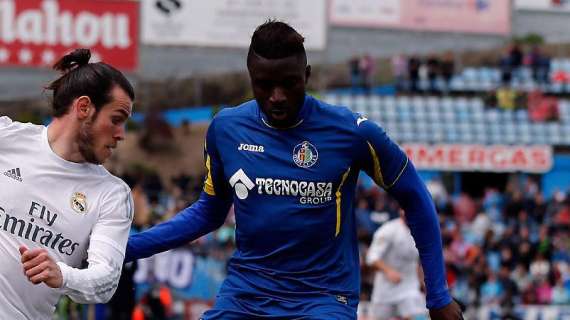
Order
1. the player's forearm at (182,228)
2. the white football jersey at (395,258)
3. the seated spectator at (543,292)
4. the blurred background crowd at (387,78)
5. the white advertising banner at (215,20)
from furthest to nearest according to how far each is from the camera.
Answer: the white advertising banner at (215,20), the blurred background crowd at (387,78), the seated spectator at (543,292), the white football jersey at (395,258), the player's forearm at (182,228)

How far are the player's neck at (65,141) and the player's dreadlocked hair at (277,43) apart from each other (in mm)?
751

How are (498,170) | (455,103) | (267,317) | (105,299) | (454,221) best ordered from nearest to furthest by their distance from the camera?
(105,299), (267,317), (454,221), (498,170), (455,103)

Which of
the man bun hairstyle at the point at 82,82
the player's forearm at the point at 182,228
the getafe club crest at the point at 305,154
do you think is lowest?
the player's forearm at the point at 182,228

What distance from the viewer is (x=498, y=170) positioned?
33.2 m

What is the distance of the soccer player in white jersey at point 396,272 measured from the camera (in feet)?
39.0

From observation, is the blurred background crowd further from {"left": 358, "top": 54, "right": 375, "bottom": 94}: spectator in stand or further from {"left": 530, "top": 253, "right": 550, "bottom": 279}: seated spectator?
{"left": 530, "top": 253, "right": 550, "bottom": 279}: seated spectator

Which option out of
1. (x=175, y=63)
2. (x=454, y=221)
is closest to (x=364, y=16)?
(x=175, y=63)

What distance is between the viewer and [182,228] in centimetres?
524

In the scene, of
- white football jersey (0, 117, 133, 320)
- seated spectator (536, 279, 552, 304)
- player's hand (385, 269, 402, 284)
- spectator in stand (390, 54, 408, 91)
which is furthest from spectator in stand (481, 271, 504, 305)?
spectator in stand (390, 54, 408, 91)

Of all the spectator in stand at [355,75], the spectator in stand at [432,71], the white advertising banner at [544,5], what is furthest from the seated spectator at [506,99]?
the white advertising banner at [544,5]

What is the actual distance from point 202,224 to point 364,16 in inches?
1282

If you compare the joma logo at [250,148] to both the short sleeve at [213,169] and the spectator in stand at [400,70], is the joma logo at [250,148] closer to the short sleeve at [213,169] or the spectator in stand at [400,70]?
the short sleeve at [213,169]

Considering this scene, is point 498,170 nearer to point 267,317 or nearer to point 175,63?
point 175,63

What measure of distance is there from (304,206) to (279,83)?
529 millimetres
